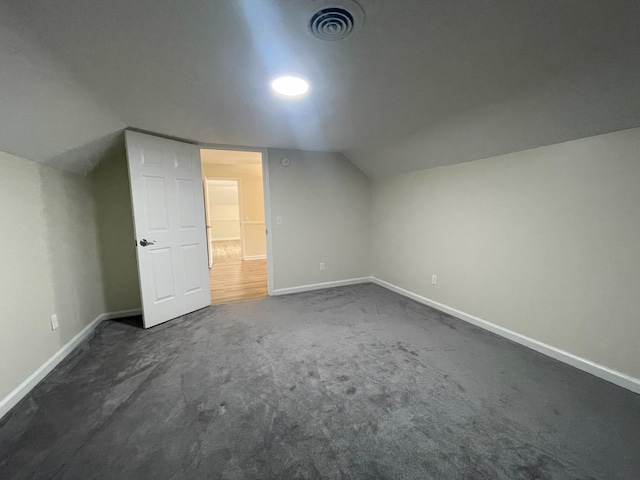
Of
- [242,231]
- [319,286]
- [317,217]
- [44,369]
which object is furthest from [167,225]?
[242,231]

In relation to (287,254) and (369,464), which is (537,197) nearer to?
(369,464)

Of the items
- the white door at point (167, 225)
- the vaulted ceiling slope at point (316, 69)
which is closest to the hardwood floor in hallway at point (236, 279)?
the white door at point (167, 225)

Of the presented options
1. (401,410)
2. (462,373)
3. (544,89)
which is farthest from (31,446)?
(544,89)

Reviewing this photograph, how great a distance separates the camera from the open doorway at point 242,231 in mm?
4266

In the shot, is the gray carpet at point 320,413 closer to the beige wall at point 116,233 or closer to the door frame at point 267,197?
the beige wall at point 116,233

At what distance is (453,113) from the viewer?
216 centimetres

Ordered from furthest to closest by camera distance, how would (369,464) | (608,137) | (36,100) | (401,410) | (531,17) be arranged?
(608,137) < (401,410) < (36,100) < (369,464) < (531,17)

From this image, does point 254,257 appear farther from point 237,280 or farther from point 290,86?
point 290,86

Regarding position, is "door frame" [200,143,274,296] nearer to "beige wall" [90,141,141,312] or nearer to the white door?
the white door

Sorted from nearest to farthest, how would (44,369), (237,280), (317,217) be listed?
(44,369)
(317,217)
(237,280)

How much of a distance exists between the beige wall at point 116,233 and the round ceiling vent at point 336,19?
8.83 feet

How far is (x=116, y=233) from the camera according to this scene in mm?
3070

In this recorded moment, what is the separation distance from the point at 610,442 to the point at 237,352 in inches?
95.5

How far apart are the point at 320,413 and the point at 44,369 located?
208 cm
